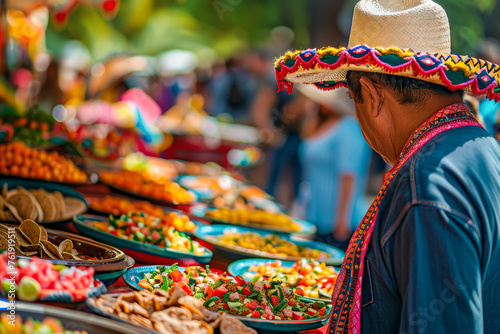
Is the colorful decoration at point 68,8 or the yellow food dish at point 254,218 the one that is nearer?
the yellow food dish at point 254,218

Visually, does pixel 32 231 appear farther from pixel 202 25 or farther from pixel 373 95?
pixel 202 25

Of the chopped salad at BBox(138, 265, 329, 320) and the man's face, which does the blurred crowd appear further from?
the chopped salad at BBox(138, 265, 329, 320)

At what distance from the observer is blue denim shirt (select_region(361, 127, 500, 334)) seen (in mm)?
1275

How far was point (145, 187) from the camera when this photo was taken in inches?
149

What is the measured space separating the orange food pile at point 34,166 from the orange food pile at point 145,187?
31 centimetres

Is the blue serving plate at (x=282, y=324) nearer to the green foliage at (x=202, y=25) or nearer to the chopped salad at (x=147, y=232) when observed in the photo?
the chopped salad at (x=147, y=232)

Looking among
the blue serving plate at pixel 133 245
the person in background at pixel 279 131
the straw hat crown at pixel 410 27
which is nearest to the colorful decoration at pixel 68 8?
the person in background at pixel 279 131

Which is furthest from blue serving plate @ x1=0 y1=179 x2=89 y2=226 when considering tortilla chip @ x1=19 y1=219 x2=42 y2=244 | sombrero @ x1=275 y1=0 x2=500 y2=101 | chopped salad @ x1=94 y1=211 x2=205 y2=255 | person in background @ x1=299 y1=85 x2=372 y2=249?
person in background @ x1=299 y1=85 x2=372 y2=249

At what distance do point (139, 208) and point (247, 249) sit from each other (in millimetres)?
934

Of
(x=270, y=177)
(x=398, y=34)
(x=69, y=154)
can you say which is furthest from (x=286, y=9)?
(x=398, y=34)

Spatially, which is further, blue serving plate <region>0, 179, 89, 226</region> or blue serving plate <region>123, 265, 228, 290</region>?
blue serving plate <region>0, 179, 89, 226</region>

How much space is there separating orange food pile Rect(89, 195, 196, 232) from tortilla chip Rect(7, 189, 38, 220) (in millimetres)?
500

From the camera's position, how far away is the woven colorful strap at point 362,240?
58.4 inches

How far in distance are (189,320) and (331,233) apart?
4076mm
